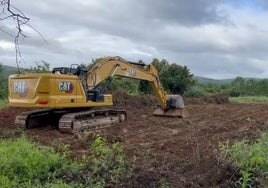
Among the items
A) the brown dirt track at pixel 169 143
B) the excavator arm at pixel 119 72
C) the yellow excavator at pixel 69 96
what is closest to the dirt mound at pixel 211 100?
the brown dirt track at pixel 169 143

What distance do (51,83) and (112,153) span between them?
176 inches

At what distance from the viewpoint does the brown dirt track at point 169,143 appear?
6562mm

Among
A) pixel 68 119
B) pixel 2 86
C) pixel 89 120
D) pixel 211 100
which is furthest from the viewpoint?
pixel 211 100

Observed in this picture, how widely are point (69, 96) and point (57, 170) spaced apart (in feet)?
18.4

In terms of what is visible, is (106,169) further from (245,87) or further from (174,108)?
(245,87)

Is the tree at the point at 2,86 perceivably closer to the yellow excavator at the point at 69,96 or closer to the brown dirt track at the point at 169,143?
the brown dirt track at the point at 169,143

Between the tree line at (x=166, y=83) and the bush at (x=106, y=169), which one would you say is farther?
the tree line at (x=166, y=83)

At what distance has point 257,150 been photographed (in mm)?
7070

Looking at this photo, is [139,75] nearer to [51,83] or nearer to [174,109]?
[174,109]

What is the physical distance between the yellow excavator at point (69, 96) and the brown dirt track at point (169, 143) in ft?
1.43

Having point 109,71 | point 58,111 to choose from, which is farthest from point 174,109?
point 58,111

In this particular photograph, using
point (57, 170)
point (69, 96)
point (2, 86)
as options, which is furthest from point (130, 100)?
point (57, 170)

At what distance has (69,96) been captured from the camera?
485 inches

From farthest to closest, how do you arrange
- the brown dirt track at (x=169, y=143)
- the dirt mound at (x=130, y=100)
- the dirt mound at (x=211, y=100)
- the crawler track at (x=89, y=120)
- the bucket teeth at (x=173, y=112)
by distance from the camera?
1. the dirt mound at (x=211, y=100)
2. the dirt mound at (x=130, y=100)
3. the bucket teeth at (x=173, y=112)
4. the crawler track at (x=89, y=120)
5. the brown dirt track at (x=169, y=143)
